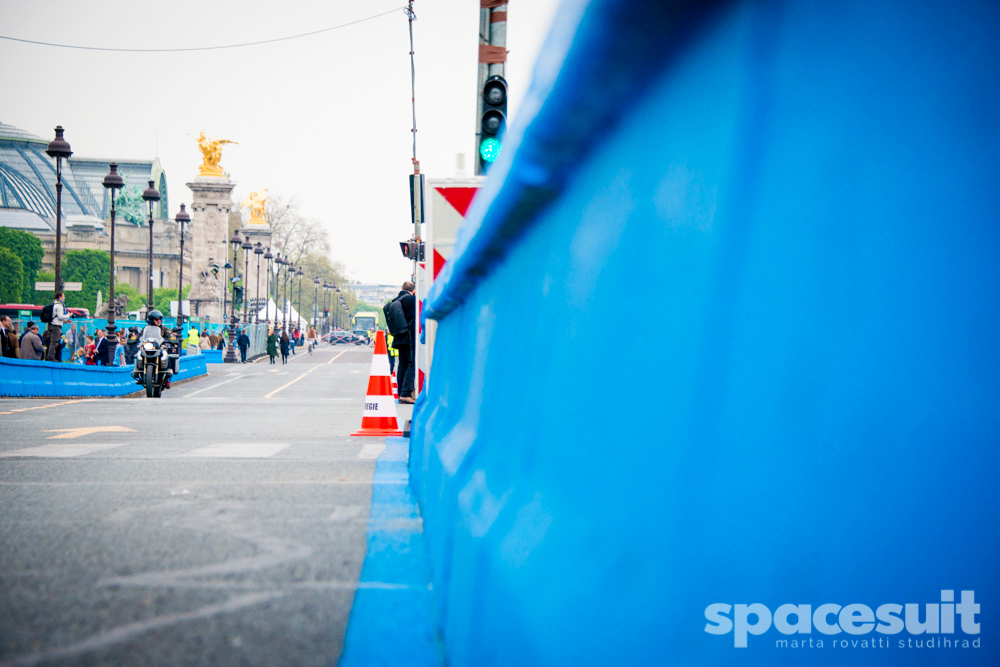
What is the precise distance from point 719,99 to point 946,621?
0.64 metres

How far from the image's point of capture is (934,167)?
98cm

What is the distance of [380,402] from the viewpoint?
10000mm

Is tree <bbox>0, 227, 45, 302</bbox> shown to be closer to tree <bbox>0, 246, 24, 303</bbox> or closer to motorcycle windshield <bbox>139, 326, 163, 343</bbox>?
tree <bbox>0, 246, 24, 303</bbox>

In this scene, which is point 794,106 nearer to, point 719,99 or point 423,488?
point 719,99

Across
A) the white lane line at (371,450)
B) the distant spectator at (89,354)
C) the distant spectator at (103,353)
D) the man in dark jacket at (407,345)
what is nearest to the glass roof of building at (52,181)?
the distant spectator at (89,354)

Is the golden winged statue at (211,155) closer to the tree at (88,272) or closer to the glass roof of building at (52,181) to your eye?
the tree at (88,272)

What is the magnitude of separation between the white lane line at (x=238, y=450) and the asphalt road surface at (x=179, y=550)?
0.08 feet

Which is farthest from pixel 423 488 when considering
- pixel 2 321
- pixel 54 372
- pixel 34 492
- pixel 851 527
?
pixel 2 321

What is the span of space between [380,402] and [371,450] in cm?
207

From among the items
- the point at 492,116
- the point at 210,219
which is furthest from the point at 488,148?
the point at 210,219

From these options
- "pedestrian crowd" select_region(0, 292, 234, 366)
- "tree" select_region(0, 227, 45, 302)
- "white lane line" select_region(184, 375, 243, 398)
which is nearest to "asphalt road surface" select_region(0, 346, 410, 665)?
"white lane line" select_region(184, 375, 243, 398)

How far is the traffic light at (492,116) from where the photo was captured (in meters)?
10.2

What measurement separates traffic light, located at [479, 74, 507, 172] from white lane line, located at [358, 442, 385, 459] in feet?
11.7

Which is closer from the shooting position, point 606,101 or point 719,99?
point 719,99
